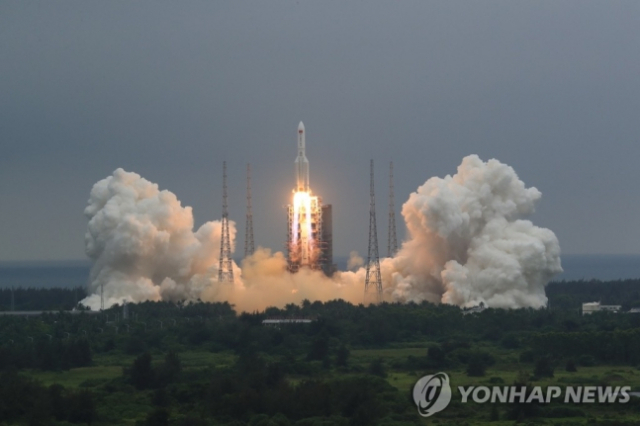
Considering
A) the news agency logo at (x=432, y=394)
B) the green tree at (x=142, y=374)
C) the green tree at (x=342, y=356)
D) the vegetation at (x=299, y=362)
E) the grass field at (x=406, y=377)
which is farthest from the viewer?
the green tree at (x=342, y=356)

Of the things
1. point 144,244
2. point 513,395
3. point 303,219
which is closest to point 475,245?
point 303,219

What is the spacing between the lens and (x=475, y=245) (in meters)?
85.7

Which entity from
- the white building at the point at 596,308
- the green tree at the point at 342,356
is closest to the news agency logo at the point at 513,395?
the green tree at the point at 342,356

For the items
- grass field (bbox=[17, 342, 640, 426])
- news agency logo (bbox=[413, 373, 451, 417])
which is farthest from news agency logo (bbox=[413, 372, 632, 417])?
grass field (bbox=[17, 342, 640, 426])

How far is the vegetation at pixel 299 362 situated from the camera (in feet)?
177

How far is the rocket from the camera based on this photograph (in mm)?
85125

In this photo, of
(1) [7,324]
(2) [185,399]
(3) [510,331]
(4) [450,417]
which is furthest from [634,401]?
(1) [7,324]

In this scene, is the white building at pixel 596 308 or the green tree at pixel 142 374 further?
the white building at pixel 596 308

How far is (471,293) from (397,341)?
8.98m

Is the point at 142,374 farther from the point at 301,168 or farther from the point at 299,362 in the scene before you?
the point at 301,168

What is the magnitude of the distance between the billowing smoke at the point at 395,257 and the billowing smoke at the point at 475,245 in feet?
0.18

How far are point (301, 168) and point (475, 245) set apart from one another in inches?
403

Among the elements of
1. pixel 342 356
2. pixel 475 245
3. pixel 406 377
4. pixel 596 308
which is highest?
pixel 475 245

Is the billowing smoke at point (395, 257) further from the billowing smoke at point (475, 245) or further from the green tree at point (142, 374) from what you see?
the green tree at point (142, 374)
